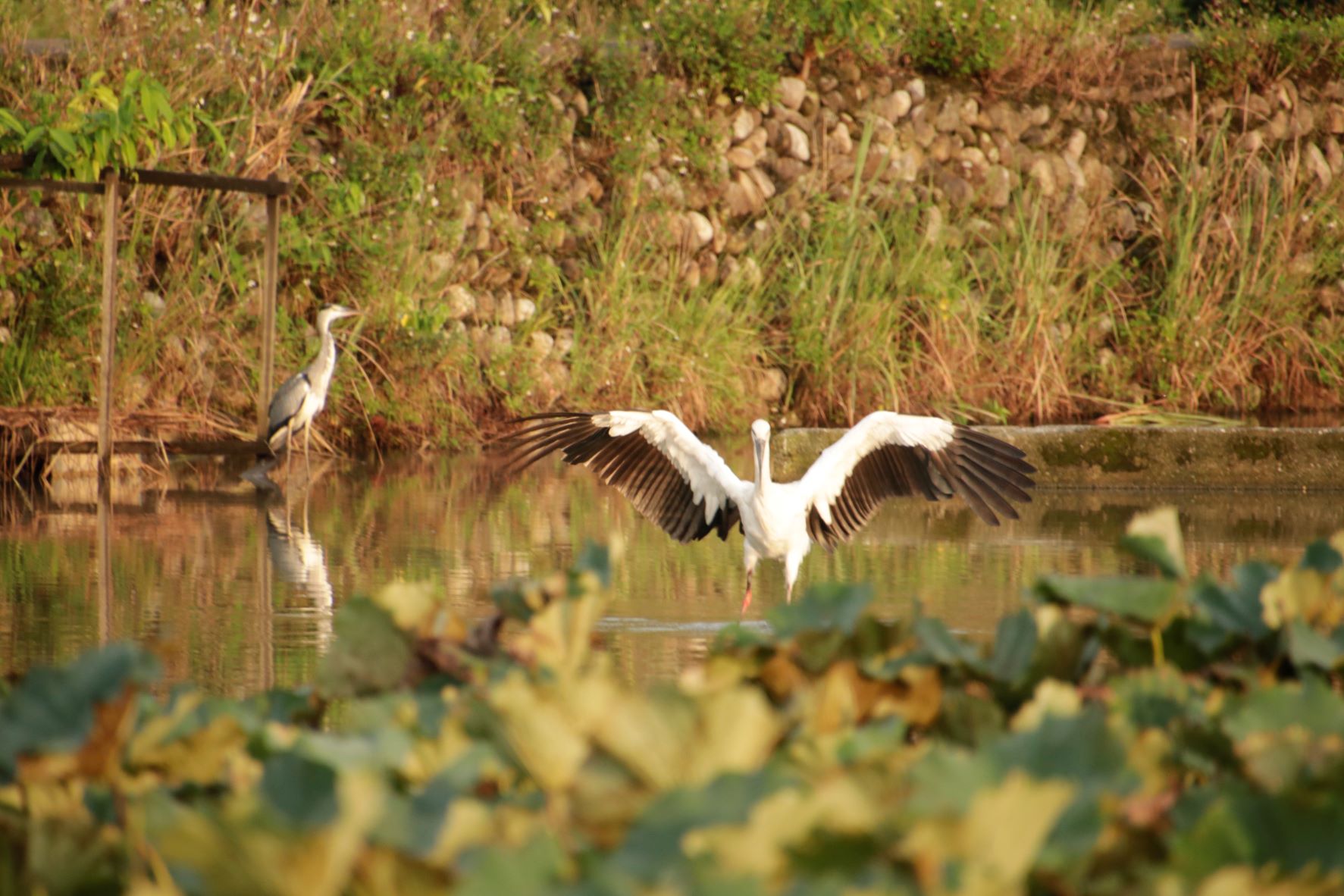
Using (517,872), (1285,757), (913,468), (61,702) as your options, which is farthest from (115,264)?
(517,872)

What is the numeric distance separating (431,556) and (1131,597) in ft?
15.8

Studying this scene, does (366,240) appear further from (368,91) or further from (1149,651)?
(1149,651)

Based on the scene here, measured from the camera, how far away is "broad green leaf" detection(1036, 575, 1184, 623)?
7.04ft

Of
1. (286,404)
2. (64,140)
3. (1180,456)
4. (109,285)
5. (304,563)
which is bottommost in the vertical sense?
(304,563)

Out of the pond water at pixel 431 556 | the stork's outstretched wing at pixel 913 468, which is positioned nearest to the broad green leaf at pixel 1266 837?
the pond water at pixel 431 556

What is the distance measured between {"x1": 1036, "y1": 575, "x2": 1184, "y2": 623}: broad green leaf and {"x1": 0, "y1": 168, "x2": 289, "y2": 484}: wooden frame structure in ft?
21.6

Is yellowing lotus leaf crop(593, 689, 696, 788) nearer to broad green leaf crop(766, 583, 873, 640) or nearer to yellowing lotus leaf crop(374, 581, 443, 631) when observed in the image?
A: yellowing lotus leaf crop(374, 581, 443, 631)

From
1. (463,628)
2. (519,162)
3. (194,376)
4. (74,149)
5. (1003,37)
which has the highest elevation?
(1003,37)

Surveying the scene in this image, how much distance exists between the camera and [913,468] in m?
6.45

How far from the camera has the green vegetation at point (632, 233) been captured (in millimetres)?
10258

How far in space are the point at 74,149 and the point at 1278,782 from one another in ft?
23.8

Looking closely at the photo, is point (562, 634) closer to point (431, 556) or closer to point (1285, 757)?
point (1285, 757)

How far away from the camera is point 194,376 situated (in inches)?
397

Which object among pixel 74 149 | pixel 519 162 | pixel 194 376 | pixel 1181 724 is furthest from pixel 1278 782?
pixel 519 162
